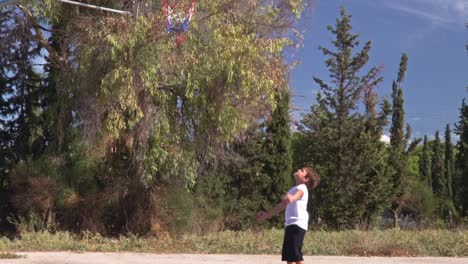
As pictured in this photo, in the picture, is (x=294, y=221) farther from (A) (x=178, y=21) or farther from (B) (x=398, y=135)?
(B) (x=398, y=135)

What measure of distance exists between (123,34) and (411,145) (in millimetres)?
19245

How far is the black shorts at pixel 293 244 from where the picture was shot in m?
7.85

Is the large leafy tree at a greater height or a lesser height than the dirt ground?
greater

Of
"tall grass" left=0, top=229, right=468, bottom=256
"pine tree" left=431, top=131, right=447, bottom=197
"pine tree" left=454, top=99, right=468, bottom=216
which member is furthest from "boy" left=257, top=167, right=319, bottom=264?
"pine tree" left=431, top=131, right=447, bottom=197

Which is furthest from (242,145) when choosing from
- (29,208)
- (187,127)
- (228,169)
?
(29,208)

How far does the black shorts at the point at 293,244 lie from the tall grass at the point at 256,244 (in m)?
6.92

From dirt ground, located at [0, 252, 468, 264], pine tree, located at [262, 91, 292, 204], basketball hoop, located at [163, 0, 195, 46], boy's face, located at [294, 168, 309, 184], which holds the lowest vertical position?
dirt ground, located at [0, 252, 468, 264]

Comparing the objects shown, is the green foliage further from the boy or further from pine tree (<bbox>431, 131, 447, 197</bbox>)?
the boy

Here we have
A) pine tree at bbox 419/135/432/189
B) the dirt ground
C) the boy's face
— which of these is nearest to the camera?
the boy's face

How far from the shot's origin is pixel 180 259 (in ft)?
44.4

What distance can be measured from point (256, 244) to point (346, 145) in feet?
26.5

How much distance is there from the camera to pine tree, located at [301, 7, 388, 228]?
2264cm

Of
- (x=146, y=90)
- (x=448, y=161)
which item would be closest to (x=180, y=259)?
(x=146, y=90)

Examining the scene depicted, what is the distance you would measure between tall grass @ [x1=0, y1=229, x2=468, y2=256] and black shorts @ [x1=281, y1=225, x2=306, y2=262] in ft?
22.7
